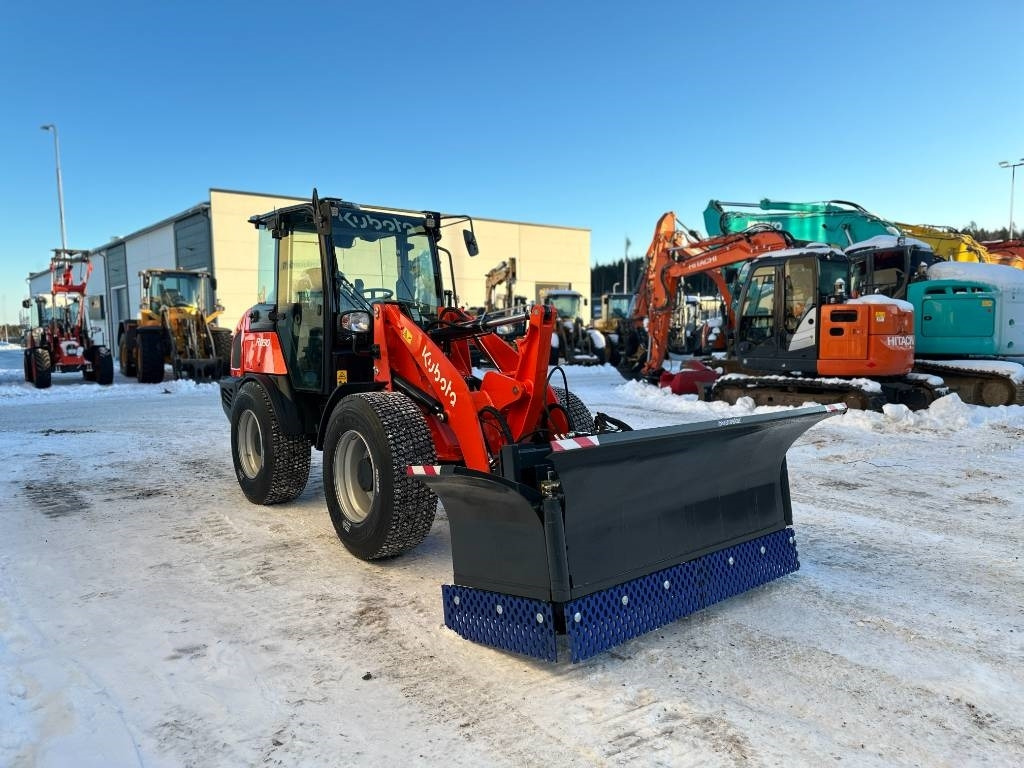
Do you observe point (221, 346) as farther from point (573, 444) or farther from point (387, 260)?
point (573, 444)

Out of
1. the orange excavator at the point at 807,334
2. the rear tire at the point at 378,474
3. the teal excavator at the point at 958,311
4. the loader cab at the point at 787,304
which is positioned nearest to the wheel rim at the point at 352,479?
the rear tire at the point at 378,474

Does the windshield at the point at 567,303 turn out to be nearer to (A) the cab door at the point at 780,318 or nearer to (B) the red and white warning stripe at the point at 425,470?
(A) the cab door at the point at 780,318

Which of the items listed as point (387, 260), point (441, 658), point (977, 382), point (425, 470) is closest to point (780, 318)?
point (977, 382)

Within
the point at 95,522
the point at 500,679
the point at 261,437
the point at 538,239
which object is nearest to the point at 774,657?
the point at 500,679

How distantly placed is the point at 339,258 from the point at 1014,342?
36.1 feet

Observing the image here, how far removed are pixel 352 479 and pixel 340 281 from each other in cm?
149

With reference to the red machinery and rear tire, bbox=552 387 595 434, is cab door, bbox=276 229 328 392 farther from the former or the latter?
the red machinery

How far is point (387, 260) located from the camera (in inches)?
218

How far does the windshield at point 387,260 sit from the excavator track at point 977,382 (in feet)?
29.3

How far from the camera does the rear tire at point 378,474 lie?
4012 mm

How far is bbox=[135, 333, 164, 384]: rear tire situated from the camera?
16.9 metres

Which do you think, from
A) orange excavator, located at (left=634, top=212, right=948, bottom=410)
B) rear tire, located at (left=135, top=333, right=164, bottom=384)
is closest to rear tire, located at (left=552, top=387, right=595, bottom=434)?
orange excavator, located at (left=634, top=212, right=948, bottom=410)

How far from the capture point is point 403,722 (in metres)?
2.64

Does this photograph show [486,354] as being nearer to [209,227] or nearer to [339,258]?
[339,258]
